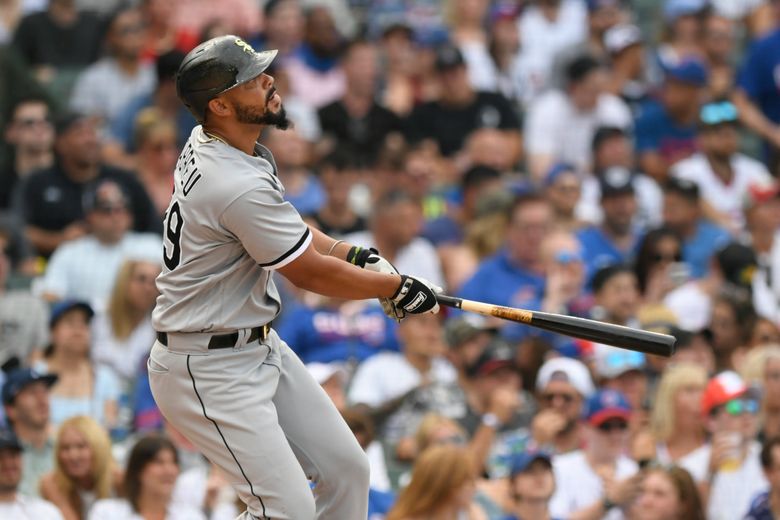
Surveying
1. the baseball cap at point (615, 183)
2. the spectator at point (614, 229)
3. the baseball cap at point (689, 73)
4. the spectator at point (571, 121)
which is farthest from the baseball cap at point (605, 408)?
the baseball cap at point (689, 73)

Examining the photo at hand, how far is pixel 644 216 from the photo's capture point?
10656mm

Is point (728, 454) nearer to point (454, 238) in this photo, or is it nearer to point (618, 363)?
point (618, 363)

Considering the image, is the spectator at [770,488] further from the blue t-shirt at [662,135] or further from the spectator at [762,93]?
the spectator at [762,93]

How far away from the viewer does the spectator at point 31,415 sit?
279 inches

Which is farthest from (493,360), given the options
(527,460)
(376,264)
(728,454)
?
(376,264)

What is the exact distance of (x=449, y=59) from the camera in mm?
11062

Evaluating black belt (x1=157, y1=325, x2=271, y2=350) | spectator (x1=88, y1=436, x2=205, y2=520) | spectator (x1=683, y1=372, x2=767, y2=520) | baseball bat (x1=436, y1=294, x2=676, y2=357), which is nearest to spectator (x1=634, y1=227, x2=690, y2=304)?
spectator (x1=683, y1=372, x2=767, y2=520)

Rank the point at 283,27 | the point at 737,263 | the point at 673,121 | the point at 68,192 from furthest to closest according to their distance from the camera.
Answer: the point at 673,121 < the point at 283,27 < the point at 68,192 < the point at 737,263

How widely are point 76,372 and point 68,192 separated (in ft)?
6.67

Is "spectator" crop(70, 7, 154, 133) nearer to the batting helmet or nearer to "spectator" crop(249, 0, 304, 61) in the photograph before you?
"spectator" crop(249, 0, 304, 61)

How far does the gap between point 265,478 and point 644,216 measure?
643cm

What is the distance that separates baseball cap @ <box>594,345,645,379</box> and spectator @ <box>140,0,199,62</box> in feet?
14.9

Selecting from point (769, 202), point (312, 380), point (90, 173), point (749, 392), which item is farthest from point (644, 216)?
point (312, 380)

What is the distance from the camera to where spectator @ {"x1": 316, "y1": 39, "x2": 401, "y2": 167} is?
10.8 metres
